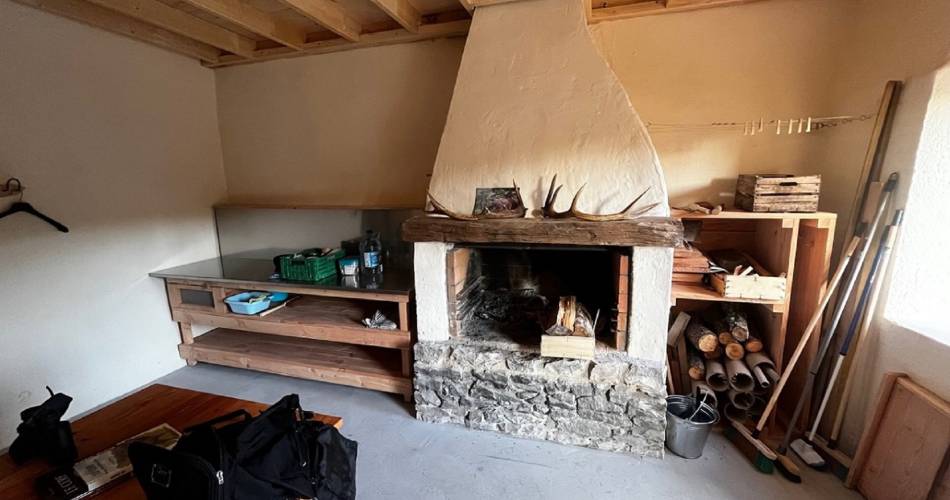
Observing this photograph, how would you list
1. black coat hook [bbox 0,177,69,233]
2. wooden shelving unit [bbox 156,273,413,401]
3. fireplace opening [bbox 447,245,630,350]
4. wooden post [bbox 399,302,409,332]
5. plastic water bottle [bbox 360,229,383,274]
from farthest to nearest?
plastic water bottle [bbox 360,229,383,274] → wooden shelving unit [bbox 156,273,413,401] → wooden post [bbox 399,302,409,332] → fireplace opening [bbox 447,245,630,350] → black coat hook [bbox 0,177,69,233]

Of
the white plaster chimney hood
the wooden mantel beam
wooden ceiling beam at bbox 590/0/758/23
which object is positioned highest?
wooden ceiling beam at bbox 590/0/758/23

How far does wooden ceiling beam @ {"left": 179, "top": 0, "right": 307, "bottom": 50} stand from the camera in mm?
2000

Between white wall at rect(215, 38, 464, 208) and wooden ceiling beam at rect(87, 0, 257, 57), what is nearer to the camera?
wooden ceiling beam at rect(87, 0, 257, 57)

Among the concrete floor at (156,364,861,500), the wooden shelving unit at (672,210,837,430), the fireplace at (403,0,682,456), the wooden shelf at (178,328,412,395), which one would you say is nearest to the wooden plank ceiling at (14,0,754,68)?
the fireplace at (403,0,682,456)

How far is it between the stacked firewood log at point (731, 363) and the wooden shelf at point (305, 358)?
5.35ft

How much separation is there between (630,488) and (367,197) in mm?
2348

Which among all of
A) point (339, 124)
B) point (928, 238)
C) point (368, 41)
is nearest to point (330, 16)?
point (368, 41)

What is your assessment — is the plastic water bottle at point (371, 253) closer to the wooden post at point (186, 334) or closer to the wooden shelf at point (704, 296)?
the wooden post at point (186, 334)

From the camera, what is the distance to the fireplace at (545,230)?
1.79 m

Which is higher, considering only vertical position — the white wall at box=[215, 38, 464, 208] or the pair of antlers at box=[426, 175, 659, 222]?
the white wall at box=[215, 38, 464, 208]

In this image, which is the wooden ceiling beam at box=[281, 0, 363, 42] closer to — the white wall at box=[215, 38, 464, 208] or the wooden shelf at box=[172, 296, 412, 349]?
the white wall at box=[215, 38, 464, 208]

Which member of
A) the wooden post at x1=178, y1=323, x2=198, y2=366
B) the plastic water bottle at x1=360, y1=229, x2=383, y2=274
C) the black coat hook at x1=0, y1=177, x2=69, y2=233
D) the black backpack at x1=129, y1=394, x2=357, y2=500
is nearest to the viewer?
the black backpack at x1=129, y1=394, x2=357, y2=500

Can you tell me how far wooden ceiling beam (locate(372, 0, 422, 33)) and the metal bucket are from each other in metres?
2.49

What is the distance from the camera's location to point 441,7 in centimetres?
232
